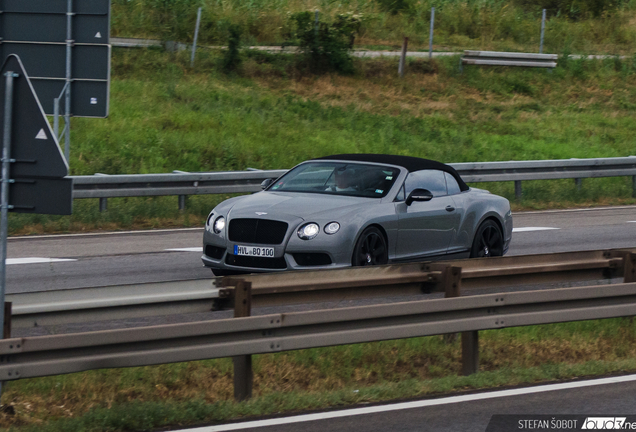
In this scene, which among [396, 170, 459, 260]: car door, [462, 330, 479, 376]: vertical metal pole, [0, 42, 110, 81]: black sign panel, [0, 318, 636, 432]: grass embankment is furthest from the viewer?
[0, 42, 110, 81]: black sign panel

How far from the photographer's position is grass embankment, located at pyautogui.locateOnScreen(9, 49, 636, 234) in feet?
71.1

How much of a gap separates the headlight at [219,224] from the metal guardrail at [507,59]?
80.3 ft

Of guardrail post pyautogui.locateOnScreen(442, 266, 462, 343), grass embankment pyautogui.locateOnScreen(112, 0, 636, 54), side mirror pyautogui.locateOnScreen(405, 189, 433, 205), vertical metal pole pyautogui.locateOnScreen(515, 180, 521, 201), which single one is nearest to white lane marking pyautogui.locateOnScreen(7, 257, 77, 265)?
side mirror pyautogui.locateOnScreen(405, 189, 433, 205)

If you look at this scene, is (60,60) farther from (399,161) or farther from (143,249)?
(399,161)

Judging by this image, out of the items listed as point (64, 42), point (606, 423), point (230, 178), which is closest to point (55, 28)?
point (64, 42)

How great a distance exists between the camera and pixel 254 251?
988 cm

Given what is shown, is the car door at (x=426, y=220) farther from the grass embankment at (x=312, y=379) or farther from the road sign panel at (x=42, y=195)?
the road sign panel at (x=42, y=195)

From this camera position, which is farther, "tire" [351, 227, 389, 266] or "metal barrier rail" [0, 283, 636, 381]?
"tire" [351, 227, 389, 266]

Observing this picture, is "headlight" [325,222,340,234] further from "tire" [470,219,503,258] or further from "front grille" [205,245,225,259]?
"tire" [470,219,503,258]

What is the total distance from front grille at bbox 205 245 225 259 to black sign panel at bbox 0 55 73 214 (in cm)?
439

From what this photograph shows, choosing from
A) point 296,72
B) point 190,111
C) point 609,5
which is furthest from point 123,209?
point 609,5

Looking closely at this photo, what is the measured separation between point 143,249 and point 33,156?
773cm

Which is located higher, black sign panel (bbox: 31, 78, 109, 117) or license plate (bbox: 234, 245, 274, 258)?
black sign panel (bbox: 31, 78, 109, 117)

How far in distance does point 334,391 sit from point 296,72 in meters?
24.4
